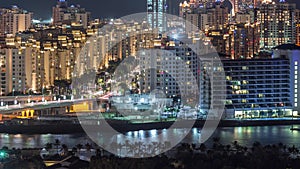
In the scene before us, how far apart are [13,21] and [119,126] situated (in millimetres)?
12122

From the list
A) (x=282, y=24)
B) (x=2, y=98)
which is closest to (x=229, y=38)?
(x=282, y=24)

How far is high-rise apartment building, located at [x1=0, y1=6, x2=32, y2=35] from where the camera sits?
2309 centimetres

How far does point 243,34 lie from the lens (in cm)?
1906

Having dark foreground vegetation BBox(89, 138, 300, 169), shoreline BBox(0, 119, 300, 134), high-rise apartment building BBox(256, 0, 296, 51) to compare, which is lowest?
dark foreground vegetation BBox(89, 138, 300, 169)

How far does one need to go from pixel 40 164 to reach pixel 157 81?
782 centimetres

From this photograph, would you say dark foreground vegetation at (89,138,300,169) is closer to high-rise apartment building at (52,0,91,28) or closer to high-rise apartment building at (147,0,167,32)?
high-rise apartment building at (147,0,167,32)

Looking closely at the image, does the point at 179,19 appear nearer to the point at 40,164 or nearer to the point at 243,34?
the point at 243,34

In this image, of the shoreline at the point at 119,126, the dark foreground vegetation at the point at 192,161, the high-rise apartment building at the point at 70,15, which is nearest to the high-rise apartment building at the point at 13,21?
the high-rise apartment building at the point at 70,15

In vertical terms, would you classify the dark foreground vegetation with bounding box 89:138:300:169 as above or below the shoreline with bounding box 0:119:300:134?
below

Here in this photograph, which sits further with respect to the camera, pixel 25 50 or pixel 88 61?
pixel 88 61

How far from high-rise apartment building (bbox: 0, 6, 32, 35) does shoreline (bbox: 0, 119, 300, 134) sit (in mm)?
11094

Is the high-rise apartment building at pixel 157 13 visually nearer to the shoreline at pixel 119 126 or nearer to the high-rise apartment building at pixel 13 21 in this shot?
the high-rise apartment building at pixel 13 21

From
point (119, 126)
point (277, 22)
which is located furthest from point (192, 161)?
point (277, 22)

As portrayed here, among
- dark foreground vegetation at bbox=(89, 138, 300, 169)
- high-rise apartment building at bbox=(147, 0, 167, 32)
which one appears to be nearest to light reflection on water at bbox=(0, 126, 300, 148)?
dark foreground vegetation at bbox=(89, 138, 300, 169)
